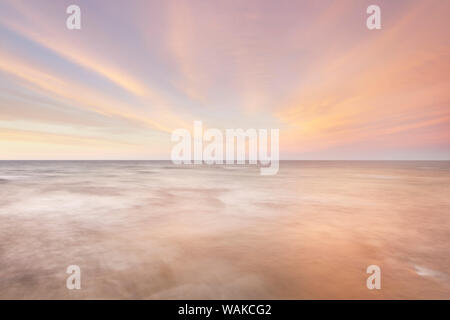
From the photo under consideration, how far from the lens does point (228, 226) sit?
8.45m

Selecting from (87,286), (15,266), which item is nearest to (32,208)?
(15,266)

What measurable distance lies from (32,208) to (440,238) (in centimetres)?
1690

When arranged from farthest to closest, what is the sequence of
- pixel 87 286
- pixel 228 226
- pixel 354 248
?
pixel 228 226 → pixel 354 248 → pixel 87 286

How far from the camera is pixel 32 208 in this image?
11.5 m

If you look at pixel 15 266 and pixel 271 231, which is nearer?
pixel 15 266

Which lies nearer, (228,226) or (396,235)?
(396,235)

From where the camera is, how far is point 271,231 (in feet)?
25.9

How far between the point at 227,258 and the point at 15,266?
15.7ft

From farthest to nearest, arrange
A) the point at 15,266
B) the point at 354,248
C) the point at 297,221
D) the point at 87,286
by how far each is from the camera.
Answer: the point at 297,221 → the point at 354,248 → the point at 15,266 → the point at 87,286

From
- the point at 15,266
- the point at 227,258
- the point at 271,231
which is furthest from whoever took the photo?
the point at 271,231
